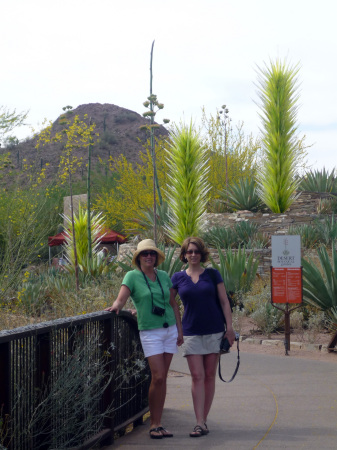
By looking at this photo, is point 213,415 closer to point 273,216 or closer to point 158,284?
point 158,284

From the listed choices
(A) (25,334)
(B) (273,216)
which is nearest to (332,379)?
(A) (25,334)

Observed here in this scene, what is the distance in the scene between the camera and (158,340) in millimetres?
6035

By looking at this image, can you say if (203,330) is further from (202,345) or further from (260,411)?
(260,411)

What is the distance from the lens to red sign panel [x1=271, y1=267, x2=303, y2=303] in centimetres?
1216

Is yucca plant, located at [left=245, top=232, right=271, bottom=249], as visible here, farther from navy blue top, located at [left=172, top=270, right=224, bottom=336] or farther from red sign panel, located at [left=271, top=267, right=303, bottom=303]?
navy blue top, located at [left=172, top=270, right=224, bottom=336]

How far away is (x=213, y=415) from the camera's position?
6910 millimetres

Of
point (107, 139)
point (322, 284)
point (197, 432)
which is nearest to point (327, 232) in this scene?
point (322, 284)

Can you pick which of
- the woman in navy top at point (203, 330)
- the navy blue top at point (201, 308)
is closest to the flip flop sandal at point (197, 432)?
the woman in navy top at point (203, 330)

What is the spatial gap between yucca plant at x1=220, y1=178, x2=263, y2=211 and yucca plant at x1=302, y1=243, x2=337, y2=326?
11.1 metres

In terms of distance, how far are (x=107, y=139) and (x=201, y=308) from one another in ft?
271

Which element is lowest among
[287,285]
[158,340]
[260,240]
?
[158,340]

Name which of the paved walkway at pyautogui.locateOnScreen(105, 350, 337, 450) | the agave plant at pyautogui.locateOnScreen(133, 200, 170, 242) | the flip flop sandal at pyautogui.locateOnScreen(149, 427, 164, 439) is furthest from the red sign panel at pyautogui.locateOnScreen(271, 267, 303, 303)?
the agave plant at pyautogui.locateOnScreen(133, 200, 170, 242)

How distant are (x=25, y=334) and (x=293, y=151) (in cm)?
1971

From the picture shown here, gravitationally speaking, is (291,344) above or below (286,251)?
below
